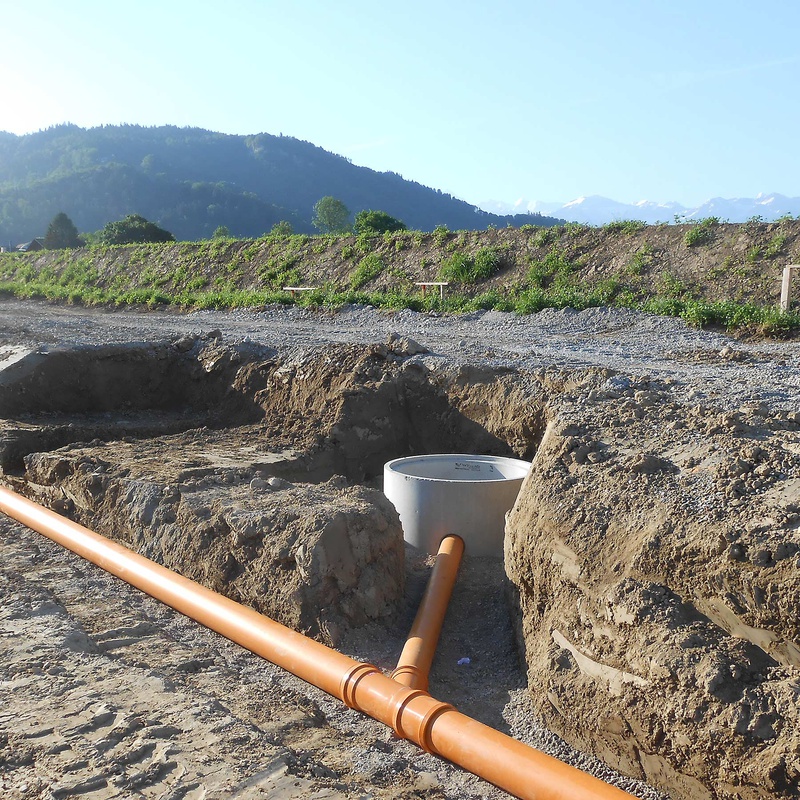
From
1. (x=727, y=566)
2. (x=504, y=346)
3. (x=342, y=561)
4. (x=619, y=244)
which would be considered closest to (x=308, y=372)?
(x=504, y=346)

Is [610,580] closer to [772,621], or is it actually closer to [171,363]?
[772,621]

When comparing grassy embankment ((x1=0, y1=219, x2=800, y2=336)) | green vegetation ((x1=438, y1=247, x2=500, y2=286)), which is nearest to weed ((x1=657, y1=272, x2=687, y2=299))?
grassy embankment ((x1=0, y1=219, x2=800, y2=336))

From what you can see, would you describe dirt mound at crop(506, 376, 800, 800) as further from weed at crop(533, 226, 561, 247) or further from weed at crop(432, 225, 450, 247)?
weed at crop(432, 225, 450, 247)

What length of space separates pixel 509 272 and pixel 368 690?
14.2 m

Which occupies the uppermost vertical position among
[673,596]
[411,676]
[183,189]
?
[183,189]

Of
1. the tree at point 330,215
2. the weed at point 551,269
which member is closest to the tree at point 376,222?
the weed at point 551,269

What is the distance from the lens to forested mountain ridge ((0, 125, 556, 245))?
433ft

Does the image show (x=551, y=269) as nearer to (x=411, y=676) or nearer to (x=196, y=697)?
(x=411, y=676)

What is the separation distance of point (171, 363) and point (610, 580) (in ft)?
24.0

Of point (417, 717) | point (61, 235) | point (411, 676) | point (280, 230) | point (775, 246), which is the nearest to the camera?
point (417, 717)

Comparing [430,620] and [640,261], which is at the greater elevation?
[640,261]

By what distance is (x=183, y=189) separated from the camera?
13888 cm

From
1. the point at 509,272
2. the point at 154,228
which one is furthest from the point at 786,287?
the point at 154,228

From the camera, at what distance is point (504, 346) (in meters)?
9.96
